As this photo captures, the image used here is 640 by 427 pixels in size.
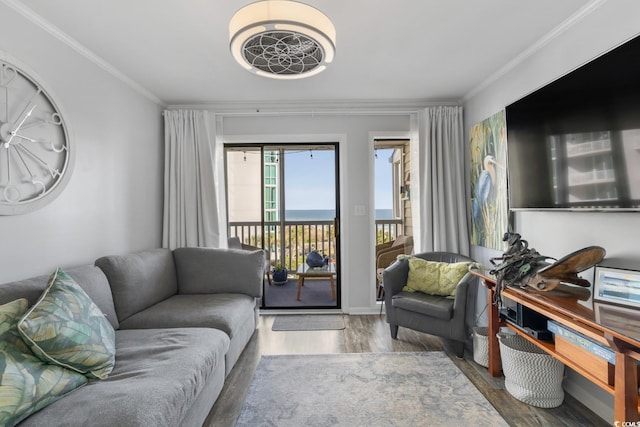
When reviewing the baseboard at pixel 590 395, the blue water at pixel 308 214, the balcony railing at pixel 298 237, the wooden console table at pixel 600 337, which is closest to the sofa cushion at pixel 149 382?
the wooden console table at pixel 600 337

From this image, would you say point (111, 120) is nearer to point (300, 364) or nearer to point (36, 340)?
point (36, 340)

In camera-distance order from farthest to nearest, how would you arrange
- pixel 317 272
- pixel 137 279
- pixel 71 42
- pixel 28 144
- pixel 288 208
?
pixel 288 208 < pixel 317 272 < pixel 137 279 < pixel 71 42 < pixel 28 144

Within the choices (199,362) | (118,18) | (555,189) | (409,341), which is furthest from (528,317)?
(118,18)

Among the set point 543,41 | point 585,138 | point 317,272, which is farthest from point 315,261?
point 543,41

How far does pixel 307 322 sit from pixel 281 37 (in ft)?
9.14

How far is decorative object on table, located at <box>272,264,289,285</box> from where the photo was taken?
181 inches

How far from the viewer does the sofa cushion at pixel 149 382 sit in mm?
1153

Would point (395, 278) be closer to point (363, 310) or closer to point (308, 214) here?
point (363, 310)

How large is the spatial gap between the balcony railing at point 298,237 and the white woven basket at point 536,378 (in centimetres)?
300

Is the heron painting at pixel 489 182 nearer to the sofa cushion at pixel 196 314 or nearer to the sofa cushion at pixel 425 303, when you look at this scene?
the sofa cushion at pixel 425 303

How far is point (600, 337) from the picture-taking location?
4.21 ft

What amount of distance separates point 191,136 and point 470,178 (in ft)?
10.3

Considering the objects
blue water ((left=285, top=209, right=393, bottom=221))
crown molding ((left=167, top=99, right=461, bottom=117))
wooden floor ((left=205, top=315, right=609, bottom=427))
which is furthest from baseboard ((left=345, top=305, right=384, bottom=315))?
crown molding ((left=167, top=99, right=461, bottom=117))

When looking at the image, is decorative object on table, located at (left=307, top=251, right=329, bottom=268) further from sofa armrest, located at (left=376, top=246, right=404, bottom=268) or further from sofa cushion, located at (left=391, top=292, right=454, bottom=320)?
sofa cushion, located at (left=391, top=292, right=454, bottom=320)
